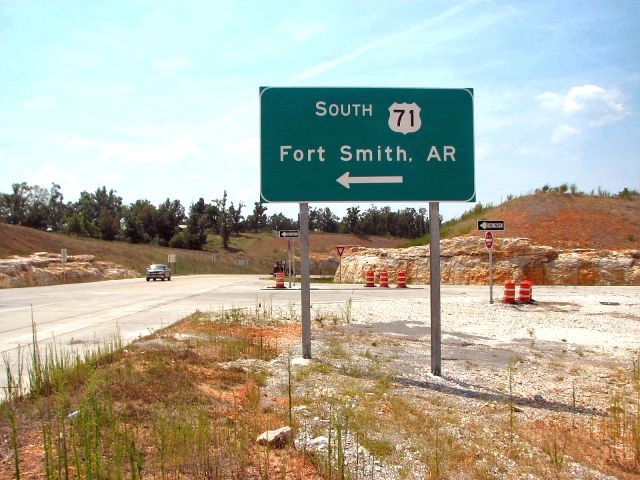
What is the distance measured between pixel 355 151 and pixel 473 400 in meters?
4.05

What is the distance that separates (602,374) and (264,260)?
96869mm

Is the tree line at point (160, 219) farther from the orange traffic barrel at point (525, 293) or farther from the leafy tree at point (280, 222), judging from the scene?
the orange traffic barrel at point (525, 293)

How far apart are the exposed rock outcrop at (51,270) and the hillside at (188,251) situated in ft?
11.9

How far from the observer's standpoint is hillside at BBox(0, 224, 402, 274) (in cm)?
6222

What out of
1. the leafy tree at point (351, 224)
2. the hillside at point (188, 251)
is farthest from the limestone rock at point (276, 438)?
the leafy tree at point (351, 224)

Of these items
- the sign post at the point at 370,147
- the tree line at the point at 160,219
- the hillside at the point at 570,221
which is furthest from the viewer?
the tree line at the point at 160,219

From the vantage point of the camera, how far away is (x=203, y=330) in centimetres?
1227

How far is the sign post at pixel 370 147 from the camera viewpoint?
28.6ft

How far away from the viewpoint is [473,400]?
6.88 m

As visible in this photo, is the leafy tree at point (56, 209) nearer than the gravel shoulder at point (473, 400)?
No

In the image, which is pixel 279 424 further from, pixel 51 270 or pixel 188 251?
pixel 188 251

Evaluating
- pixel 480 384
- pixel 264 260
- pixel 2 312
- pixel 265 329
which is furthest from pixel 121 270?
pixel 480 384

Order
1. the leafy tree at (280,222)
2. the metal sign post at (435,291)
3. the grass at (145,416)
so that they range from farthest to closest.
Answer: the leafy tree at (280,222) < the metal sign post at (435,291) < the grass at (145,416)

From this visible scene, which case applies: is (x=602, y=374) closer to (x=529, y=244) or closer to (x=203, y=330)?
(x=203, y=330)
